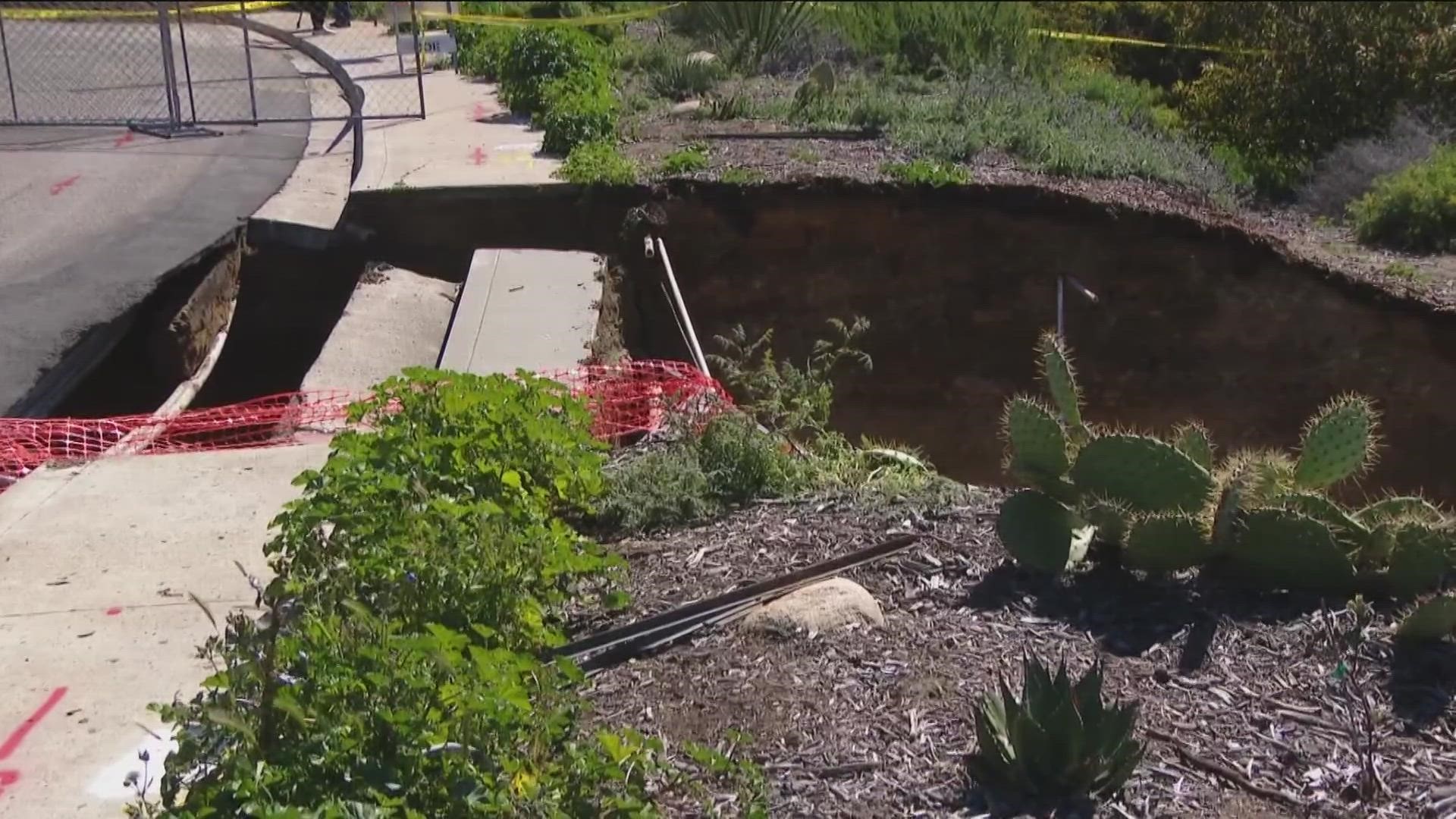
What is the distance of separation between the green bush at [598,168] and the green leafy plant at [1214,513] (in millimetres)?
6467

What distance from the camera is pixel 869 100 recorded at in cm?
1365

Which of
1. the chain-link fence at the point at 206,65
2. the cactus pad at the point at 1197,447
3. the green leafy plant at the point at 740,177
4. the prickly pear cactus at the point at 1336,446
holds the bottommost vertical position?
the chain-link fence at the point at 206,65

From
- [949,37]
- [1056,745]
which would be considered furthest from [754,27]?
[1056,745]

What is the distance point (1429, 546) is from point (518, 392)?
320 cm

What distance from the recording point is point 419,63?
14000 mm

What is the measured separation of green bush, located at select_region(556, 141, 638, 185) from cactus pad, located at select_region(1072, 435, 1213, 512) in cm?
680

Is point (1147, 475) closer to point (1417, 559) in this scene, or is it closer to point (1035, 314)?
point (1417, 559)

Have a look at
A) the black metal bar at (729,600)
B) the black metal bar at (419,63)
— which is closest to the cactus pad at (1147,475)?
the black metal bar at (729,600)

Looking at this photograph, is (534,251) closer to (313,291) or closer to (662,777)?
(313,291)

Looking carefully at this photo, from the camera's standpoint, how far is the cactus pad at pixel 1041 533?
5.11 metres

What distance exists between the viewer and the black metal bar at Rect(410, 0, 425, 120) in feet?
46.7

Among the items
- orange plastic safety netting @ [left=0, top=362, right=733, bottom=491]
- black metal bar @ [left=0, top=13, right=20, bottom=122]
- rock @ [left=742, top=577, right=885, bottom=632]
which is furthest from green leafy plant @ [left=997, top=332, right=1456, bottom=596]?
black metal bar @ [left=0, top=13, right=20, bottom=122]

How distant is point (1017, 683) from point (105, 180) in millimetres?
10707

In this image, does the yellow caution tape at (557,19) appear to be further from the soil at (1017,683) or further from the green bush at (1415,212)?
the soil at (1017,683)
